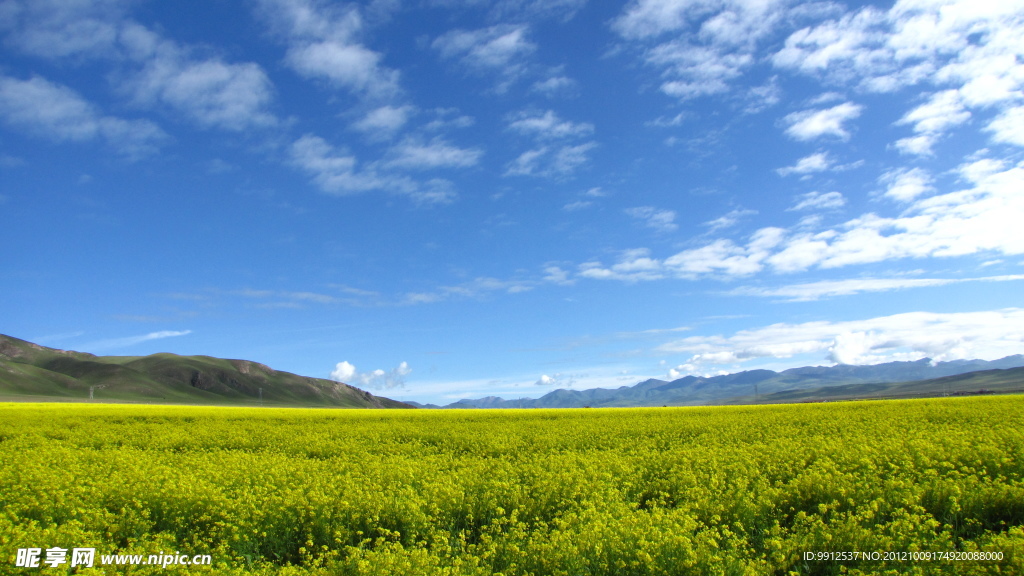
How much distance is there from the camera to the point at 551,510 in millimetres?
10367

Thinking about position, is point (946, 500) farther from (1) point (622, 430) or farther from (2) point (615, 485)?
(1) point (622, 430)

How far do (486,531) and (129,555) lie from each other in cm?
560

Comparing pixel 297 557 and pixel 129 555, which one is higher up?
pixel 129 555

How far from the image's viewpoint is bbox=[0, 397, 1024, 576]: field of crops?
7.06 m

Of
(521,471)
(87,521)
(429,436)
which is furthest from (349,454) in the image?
(87,521)

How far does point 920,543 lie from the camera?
7324 millimetres

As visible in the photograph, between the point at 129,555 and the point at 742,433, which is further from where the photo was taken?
the point at 742,433

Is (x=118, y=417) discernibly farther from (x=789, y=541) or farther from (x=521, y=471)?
(x=789, y=541)

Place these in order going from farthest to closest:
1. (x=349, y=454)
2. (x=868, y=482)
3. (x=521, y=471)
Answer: (x=349, y=454)
(x=521, y=471)
(x=868, y=482)

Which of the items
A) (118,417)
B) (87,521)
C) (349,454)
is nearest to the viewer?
(87,521)

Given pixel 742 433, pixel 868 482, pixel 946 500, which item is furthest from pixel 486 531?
pixel 742 433

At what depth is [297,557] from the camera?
9.24 metres

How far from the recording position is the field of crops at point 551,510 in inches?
278

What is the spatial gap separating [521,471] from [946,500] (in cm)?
852
